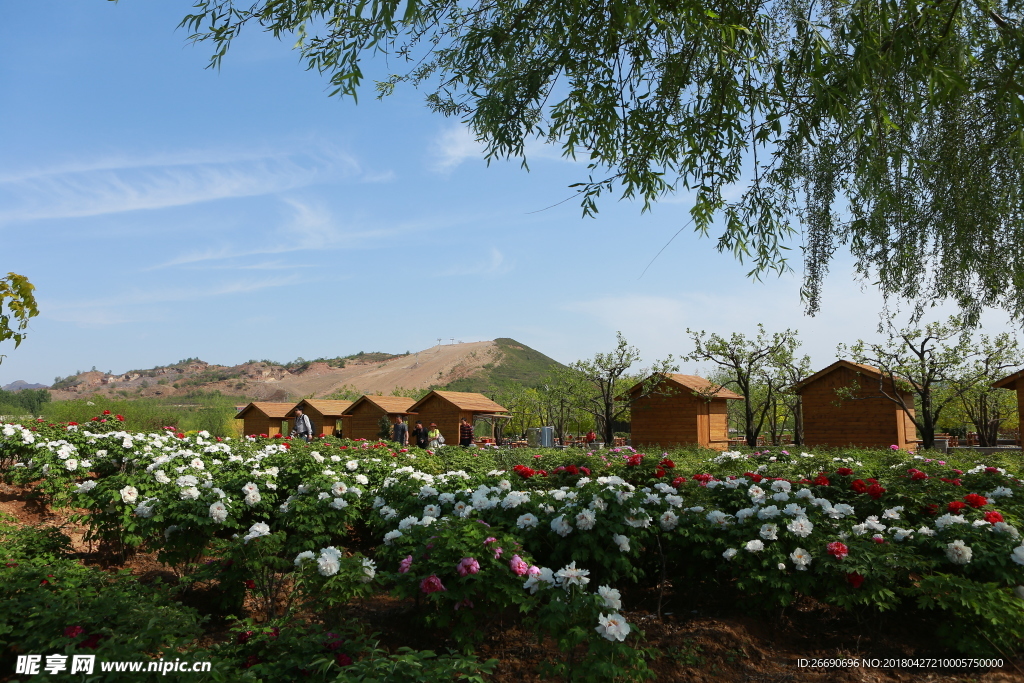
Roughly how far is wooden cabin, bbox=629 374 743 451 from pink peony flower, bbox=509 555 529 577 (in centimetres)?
2023

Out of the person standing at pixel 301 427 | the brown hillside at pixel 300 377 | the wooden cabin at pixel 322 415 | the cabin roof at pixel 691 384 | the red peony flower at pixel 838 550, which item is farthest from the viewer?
the brown hillside at pixel 300 377

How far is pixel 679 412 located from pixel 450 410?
414 inches

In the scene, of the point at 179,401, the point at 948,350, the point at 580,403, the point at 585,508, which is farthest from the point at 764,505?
the point at 179,401

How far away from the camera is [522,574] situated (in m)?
3.63

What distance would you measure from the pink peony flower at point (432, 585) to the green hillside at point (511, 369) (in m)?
96.7

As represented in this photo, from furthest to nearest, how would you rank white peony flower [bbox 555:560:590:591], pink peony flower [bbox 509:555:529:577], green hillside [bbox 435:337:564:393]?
1. green hillside [bbox 435:337:564:393]
2. pink peony flower [bbox 509:555:529:577]
3. white peony flower [bbox 555:560:590:591]

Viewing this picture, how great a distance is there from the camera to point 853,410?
20.7 m

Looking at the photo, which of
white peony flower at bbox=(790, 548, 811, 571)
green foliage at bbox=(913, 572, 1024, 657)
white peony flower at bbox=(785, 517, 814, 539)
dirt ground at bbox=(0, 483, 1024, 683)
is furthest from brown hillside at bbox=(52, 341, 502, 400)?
green foliage at bbox=(913, 572, 1024, 657)

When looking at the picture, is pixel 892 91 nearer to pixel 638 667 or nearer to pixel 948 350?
pixel 638 667

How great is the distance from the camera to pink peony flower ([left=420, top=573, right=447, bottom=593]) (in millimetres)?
3508

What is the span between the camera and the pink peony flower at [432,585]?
3.51 metres

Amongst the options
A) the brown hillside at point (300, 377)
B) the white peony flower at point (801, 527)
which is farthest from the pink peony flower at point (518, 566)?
the brown hillside at point (300, 377)

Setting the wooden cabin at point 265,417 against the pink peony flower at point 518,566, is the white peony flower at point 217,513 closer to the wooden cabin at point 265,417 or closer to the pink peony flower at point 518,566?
the pink peony flower at point 518,566

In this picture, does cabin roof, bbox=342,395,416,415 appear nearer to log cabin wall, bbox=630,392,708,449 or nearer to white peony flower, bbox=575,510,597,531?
log cabin wall, bbox=630,392,708,449
